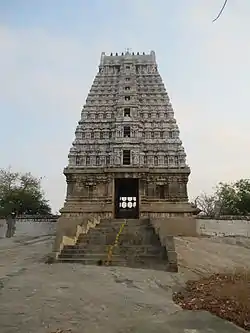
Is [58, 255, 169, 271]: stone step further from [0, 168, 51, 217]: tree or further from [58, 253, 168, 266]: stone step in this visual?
[0, 168, 51, 217]: tree

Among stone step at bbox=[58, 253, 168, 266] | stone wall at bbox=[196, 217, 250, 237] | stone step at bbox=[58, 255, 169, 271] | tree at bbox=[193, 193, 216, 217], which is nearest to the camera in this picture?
stone step at bbox=[58, 255, 169, 271]

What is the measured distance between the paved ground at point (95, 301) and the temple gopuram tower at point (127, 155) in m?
11.9

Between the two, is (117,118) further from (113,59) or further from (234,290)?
(234,290)

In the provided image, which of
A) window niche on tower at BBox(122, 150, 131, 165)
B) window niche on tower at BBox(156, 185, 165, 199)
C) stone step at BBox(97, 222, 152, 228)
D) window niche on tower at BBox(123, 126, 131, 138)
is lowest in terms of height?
stone step at BBox(97, 222, 152, 228)

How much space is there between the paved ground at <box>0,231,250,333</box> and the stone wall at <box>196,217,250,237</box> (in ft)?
38.6

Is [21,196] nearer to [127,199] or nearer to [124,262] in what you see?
[127,199]

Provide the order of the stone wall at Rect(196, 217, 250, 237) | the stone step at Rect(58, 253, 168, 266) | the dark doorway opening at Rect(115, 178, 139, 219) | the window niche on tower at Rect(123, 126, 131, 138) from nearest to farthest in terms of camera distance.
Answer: the stone step at Rect(58, 253, 168, 266), the stone wall at Rect(196, 217, 250, 237), the window niche on tower at Rect(123, 126, 131, 138), the dark doorway opening at Rect(115, 178, 139, 219)

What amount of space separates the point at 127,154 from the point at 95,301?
21.0m

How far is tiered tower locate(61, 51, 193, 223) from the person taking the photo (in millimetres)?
27422

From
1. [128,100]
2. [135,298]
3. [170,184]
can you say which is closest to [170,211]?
[170,184]

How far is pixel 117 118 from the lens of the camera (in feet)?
103

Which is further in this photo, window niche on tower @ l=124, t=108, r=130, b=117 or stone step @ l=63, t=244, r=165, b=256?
window niche on tower @ l=124, t=108, r=130, b=117

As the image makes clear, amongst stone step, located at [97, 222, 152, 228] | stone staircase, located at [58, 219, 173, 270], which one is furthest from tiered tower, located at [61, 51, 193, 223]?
stone staircase, located at [58, 219, 173, 270]

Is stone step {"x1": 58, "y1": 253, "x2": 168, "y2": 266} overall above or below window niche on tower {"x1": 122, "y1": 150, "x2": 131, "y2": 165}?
below
